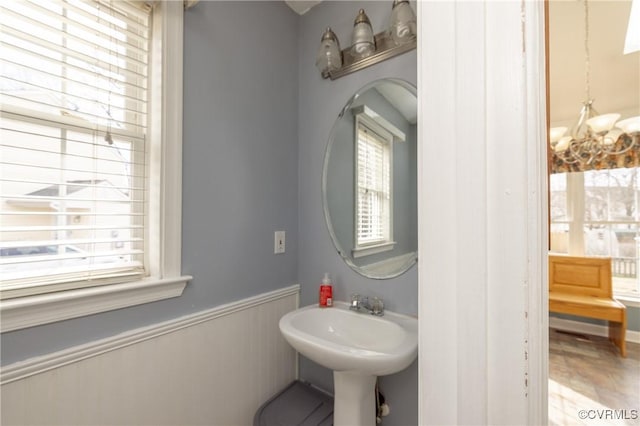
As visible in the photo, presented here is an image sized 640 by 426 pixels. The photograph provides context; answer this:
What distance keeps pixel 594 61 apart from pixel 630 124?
0.42 feet

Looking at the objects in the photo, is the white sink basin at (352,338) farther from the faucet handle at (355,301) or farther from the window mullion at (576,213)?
the window mullion at (576,213)

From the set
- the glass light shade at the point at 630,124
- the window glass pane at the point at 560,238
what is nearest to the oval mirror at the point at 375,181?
the window glass pane at the point at 560,238

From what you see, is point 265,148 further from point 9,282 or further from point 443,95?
point 443,95

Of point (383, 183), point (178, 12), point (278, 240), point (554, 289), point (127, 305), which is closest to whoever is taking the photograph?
point (554, 289)

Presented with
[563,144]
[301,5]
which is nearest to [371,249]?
[563,144]

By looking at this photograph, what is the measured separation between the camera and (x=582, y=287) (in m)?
0.53

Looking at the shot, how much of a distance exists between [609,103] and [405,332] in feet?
2.94

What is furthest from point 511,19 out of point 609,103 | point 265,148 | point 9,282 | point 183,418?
point 183,418

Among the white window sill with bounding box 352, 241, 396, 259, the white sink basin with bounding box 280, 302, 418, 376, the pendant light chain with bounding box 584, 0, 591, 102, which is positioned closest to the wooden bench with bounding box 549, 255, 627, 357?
the pendant light chain with bounding box 584, 0, 591, 102

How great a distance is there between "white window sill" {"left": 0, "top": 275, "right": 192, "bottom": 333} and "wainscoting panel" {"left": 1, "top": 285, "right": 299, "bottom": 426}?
0.35ft

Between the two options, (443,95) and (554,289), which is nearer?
(443,95)

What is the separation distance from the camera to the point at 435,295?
40cm

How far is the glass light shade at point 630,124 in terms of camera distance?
41 centimetres

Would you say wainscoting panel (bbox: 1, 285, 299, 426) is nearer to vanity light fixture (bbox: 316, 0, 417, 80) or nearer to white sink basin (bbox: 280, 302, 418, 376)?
white sink basin (bbox: 280, 302, 418, 376)
